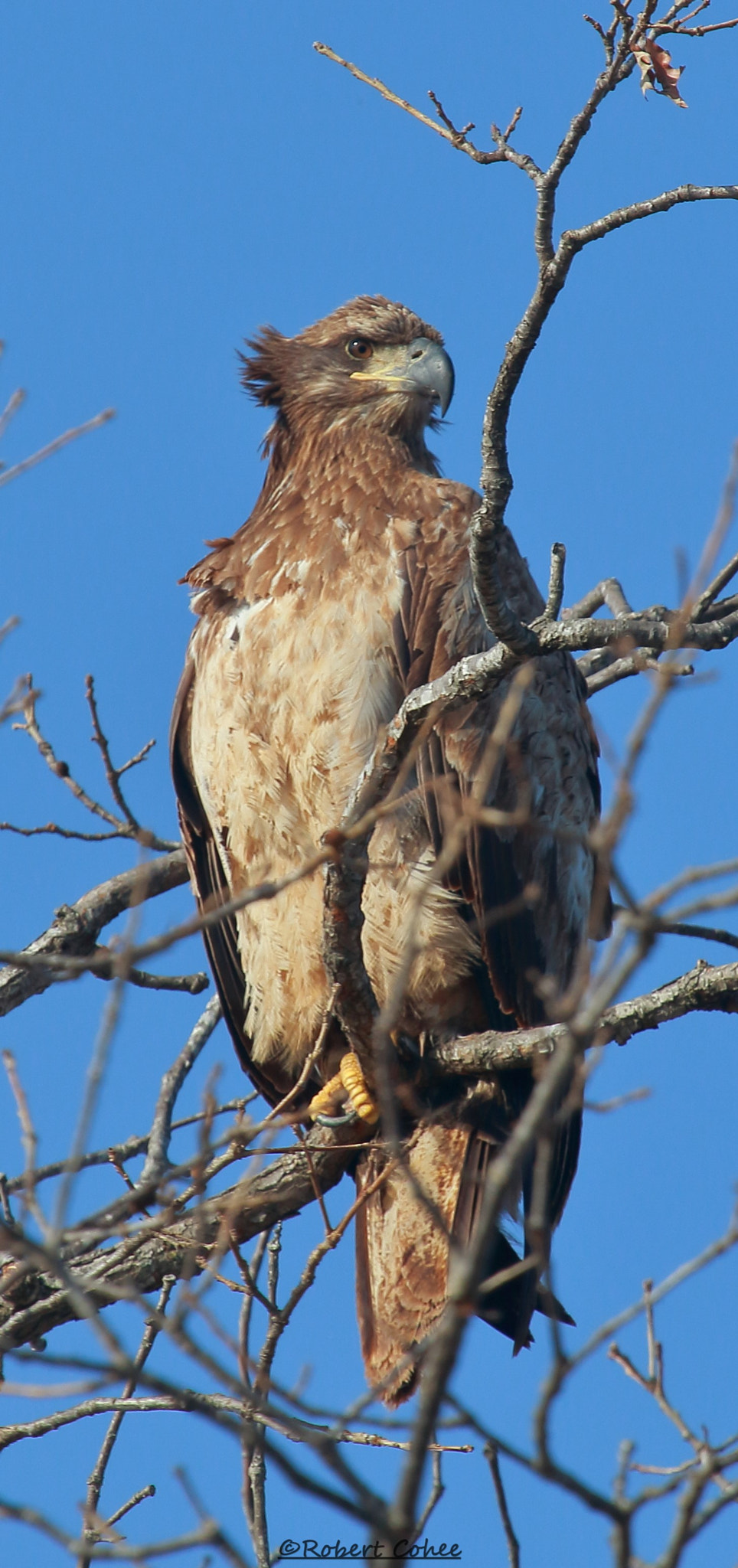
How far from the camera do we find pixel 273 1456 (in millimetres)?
1786

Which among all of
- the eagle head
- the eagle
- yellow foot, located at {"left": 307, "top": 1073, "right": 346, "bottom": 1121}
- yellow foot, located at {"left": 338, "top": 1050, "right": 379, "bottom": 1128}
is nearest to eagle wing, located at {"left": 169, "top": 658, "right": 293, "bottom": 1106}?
the eagle

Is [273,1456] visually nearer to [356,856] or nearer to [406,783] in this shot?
[356,856]

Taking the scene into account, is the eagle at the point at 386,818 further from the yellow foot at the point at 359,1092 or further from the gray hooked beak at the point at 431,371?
the gray hooked beak at the point at 431,371

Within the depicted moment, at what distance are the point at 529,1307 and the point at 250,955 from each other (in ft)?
4.91

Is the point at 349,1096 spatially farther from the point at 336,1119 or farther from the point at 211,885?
the point at 211,885

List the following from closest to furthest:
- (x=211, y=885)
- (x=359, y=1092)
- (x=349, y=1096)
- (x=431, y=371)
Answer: (x=359, y=1092), (x=349, y=1096), (x=211, y=885), (x=431, y=371)

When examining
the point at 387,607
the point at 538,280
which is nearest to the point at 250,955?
the point at 387,607

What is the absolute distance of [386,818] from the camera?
482 cm

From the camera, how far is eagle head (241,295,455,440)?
593cm

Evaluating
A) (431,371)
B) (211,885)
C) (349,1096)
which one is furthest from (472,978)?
(431,371)

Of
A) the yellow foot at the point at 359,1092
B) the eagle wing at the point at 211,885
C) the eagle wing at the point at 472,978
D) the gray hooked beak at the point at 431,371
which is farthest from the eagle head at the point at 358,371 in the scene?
the yellow foot at the point at 359,1092

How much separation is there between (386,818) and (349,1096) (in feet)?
2.87

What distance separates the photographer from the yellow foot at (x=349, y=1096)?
4.75 m

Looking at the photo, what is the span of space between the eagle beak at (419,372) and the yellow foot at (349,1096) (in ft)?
8.40
